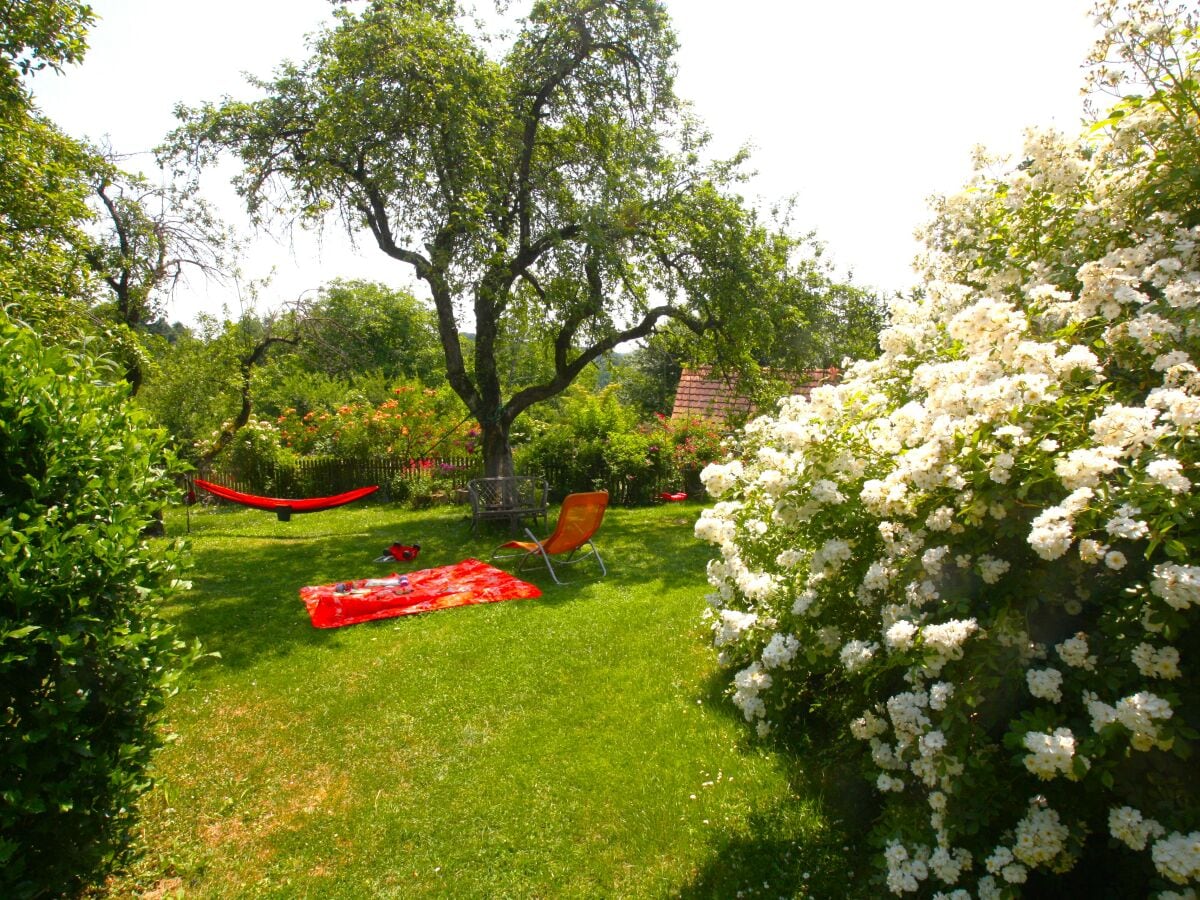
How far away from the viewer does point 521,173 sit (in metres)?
9.88

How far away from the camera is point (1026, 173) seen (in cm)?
282

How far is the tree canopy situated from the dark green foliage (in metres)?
6.42

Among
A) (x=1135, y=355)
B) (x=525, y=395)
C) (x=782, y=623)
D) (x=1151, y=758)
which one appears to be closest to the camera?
(x=1151, y=758)

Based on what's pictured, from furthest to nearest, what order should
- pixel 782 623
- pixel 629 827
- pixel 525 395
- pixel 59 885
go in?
1. pixel 525 395
2. pixel 629 827
3. pixel 782 623
4. pixel 59 885

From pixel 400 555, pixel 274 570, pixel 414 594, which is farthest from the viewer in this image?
pixel 400 555

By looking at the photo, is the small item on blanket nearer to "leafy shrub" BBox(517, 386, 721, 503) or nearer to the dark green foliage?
"leafy shrub" BBox(517, 386, 721, 503)

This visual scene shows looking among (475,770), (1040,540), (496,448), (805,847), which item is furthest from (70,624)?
(496,448)

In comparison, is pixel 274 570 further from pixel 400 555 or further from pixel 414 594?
pixel 414 594

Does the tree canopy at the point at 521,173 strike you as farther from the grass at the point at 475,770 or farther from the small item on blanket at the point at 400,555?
the grass at the point at 475,770

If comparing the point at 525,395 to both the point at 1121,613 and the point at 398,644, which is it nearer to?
the point at 398,644

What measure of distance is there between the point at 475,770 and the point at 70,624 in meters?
1.92

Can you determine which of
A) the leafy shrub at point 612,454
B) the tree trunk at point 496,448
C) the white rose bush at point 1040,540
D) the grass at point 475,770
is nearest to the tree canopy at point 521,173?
the tree trunk at point 496,448

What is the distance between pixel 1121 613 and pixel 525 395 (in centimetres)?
986

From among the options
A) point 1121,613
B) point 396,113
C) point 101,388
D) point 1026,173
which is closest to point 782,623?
point 1121,613
